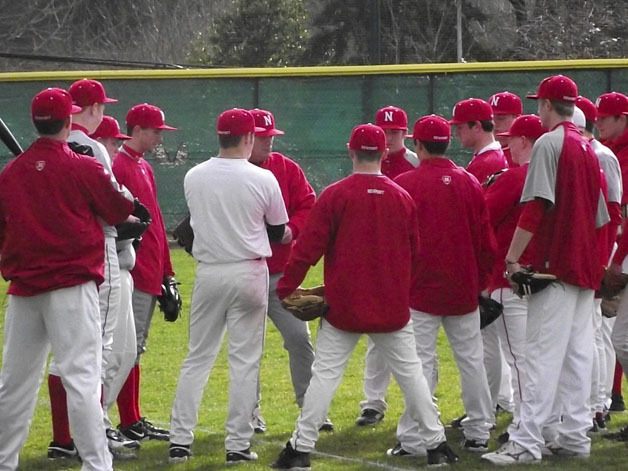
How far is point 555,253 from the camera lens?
756 centimetres

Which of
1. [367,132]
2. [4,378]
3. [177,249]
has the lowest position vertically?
[177,249]

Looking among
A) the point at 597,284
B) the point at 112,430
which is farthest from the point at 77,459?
the point at 597,284

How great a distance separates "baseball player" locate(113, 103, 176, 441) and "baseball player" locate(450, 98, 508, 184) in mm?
2019

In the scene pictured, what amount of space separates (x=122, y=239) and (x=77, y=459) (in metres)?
1.35

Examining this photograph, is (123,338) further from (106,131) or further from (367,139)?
(367,139)

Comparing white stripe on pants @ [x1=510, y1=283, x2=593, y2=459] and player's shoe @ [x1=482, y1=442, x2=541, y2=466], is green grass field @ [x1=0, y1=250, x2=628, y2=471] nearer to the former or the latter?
player's shoe @ [x1=482, y1=442, x2=541, y2=466]

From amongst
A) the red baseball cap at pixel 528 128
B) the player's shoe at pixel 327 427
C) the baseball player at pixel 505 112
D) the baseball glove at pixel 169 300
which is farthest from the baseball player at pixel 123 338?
the baseball player at pixel 505 112

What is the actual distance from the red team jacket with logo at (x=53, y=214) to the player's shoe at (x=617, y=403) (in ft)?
14.0

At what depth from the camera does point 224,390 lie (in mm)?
10359

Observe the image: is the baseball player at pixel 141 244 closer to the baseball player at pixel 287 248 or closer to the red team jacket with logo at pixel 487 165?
the baseball player at pixel 287 248

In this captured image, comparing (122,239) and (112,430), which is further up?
(122,239)

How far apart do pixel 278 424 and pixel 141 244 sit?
1.61 m

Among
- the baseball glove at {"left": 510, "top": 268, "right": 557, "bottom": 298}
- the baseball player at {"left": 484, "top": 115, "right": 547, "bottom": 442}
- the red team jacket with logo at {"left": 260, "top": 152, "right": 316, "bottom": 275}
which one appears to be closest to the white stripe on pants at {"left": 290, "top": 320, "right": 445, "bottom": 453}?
the baseball glove at {"left": 510, "top": 268, "right": 557, "bottom": 298}

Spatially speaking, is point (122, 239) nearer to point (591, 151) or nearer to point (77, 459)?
point (77, 459)
